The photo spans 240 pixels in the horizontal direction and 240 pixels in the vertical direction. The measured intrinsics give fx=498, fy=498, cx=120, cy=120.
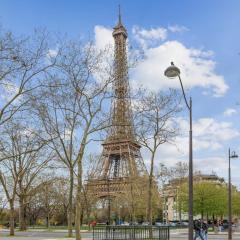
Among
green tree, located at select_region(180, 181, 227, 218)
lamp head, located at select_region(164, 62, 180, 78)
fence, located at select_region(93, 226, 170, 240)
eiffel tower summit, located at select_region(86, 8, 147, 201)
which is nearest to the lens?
lamp head, located at select_region(164, 62, 180, 78)

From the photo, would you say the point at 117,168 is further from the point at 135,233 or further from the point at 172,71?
the point at 172,71

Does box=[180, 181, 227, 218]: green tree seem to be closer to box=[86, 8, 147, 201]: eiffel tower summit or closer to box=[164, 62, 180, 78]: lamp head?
box=[86, 8, 147, 201]: eiffel tower summit

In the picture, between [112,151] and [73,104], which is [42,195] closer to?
[112,151]

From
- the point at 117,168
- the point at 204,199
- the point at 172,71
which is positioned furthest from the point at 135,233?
the point at 117,168

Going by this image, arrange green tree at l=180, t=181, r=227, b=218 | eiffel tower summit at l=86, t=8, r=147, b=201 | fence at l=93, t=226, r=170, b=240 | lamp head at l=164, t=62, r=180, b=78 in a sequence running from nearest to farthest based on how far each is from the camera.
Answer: lamp head at l=164, t=62, r=180, b=78, fence at l=93, t=226, r=170, b=240, green tree at l=180, t=181, r=227, b=218, eiffel tower summit at l=86, t=8, r=147, b=201

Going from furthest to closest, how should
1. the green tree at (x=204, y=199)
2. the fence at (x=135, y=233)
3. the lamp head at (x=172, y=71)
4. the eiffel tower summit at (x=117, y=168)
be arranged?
the eiffel tower summit at (x=117, y=168)
the green tree at (x=204, y=199)
the fence at (x=135, y=233)
the lamp head at (x=172, y=71)

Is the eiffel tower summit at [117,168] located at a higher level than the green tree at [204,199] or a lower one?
higher

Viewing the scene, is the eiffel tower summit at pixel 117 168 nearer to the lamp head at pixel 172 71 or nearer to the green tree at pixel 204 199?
the green tree at pixel 204 199

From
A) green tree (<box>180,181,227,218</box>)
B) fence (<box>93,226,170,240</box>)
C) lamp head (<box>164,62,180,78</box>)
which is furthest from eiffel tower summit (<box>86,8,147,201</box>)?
lamp head (<box>164,62,180,78</box>)

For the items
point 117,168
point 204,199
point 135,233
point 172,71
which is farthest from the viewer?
point 117,168

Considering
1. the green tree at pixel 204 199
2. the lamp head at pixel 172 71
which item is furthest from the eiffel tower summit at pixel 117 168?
the lamp head at pixel 172 71

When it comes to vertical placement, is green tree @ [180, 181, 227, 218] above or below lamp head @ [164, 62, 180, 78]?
below

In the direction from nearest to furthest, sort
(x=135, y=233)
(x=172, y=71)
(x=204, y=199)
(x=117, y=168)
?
(x=172, y=71) → (x=135, y=233) → (x=204, y=199) → (x=117, y=168)

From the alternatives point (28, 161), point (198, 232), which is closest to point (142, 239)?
point (198, 232)
